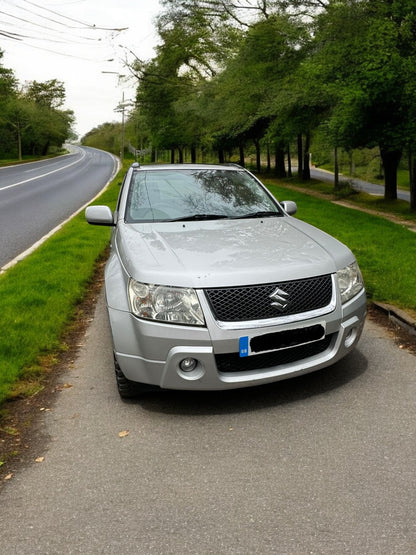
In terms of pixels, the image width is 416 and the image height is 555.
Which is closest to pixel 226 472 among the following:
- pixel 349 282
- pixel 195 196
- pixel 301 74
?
pixel 349 282

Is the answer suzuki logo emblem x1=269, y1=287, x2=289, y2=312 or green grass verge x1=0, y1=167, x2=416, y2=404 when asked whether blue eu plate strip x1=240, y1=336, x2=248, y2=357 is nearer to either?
suzuki logo emblem x1=269, y1=287, x2=289, y2=312

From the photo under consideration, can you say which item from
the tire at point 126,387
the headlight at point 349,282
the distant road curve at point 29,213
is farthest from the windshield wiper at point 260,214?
the distant road curve at point 29,213

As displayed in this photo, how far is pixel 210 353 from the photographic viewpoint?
3.27 m

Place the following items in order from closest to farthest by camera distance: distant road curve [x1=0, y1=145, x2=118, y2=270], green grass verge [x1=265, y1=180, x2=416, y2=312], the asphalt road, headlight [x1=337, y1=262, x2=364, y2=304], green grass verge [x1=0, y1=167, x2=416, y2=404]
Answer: the asphalt road < headlight [x1=337, y1=262, x2=364, y2=304] < green grass verge [x1=0, y1=167, x2=416, y2=404] < green grass verge [x1=265, y1=180, x2=416, y2=312] < distant road curve [x1=0, y1=145, x2=118, y2=270]

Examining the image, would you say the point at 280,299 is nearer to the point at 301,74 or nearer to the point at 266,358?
the point at 266,358

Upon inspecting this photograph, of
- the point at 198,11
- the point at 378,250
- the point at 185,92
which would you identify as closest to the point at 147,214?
the point at 378,250

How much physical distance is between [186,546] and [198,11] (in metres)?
34.2

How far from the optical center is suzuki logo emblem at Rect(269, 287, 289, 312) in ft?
11.1

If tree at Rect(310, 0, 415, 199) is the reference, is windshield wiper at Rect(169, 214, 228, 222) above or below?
below

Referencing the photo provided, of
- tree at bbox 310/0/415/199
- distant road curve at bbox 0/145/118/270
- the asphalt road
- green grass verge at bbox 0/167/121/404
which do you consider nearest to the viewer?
the asphalt road

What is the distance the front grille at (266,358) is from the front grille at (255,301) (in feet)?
0.88

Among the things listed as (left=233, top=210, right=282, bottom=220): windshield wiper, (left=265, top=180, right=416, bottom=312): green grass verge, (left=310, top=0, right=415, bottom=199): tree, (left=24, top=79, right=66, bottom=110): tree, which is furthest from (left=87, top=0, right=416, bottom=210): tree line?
(left=24, top=79, right=66, bottom=110): tree

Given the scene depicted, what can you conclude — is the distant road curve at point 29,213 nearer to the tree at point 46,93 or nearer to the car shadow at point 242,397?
the car shadow at point 242,397

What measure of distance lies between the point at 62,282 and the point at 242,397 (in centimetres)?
414
